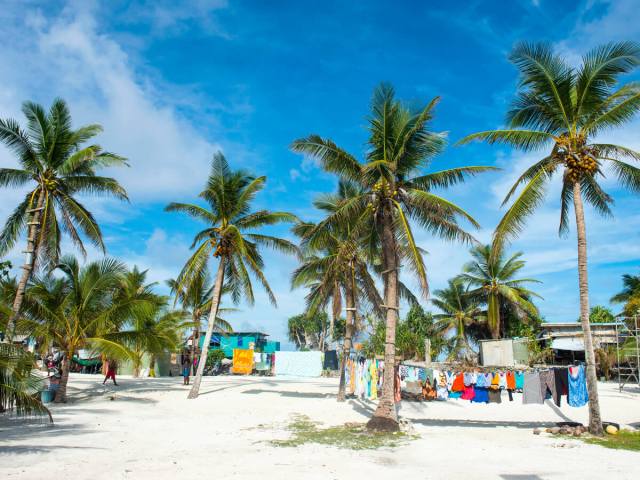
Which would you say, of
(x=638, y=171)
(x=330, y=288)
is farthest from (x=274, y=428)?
(x=638, y=171)

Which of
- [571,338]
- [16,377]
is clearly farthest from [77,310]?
[571,338]

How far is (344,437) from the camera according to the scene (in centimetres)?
1224

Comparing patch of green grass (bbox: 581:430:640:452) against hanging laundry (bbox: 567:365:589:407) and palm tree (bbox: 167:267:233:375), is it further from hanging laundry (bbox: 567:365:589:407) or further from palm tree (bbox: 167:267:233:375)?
palm tree (bbox: 167:267:233:375)

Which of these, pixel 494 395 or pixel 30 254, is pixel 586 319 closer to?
pixel 494 395

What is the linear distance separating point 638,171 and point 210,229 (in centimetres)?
1538

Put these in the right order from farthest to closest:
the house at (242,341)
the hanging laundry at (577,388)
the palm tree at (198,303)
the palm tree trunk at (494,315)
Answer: the house at (242,341) → the palm tree trunk at (494,315) → the palm tree at (198,303) → the hanging laundry at (577,388)

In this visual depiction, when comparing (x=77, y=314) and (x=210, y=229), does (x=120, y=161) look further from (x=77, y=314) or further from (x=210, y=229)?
(x=77, y=314)

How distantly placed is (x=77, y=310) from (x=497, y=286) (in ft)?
100

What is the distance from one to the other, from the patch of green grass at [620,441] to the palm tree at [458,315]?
27.3 m

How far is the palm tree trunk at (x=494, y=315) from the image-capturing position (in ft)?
122

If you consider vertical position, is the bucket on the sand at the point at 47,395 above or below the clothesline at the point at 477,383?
below

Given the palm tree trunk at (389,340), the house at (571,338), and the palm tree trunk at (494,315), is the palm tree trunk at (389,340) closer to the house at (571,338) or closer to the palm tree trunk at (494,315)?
the house at (571,338)

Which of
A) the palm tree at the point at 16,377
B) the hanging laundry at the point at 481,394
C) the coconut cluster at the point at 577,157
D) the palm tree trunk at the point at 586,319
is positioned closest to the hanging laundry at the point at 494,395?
the hanging laundry at the point at 481,394

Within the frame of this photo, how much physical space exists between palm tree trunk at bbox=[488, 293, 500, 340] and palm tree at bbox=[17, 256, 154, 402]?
90.5 feet
